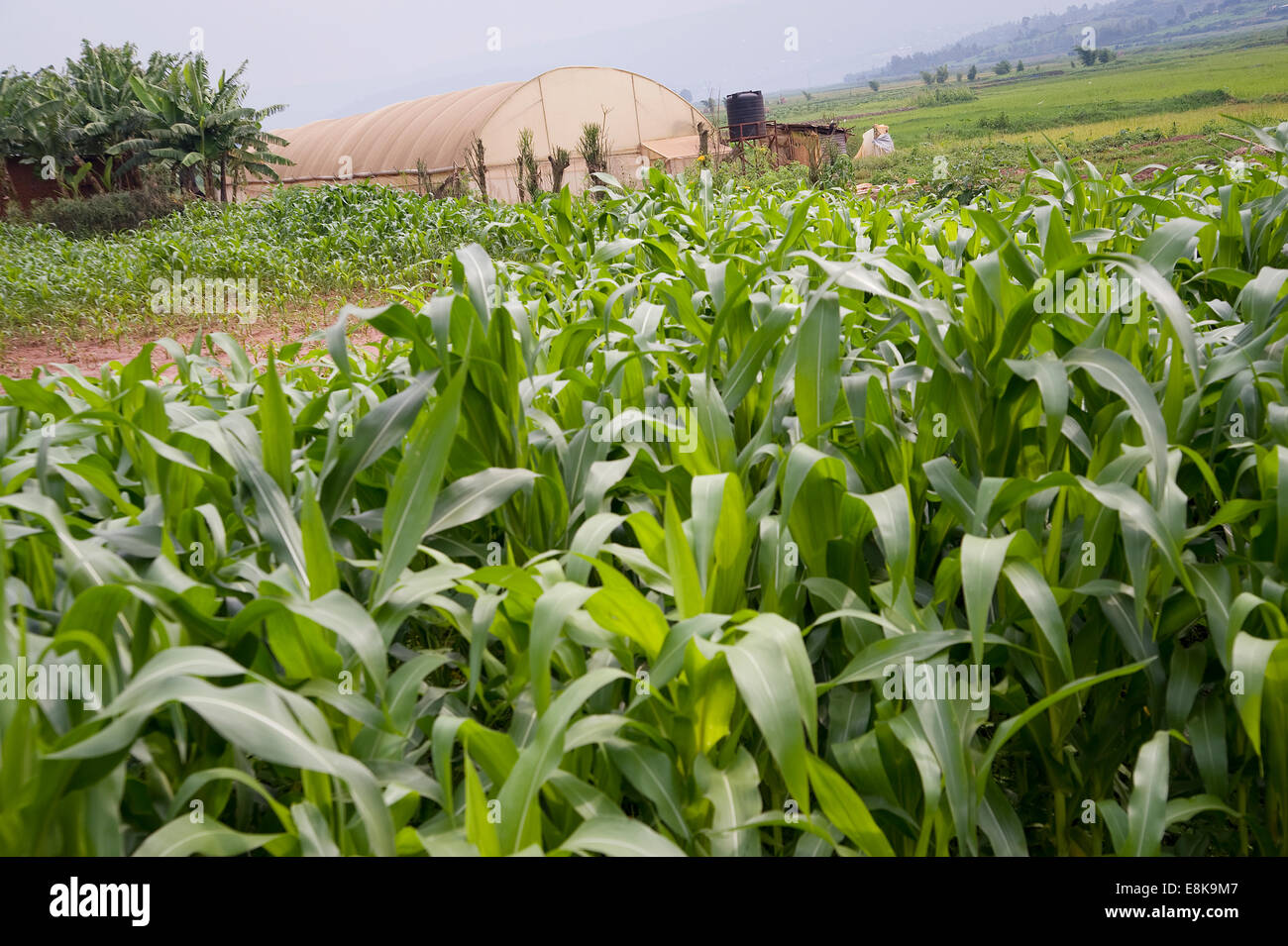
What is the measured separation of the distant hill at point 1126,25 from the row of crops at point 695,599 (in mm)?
5690

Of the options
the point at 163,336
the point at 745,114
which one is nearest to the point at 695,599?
the point at 163,336

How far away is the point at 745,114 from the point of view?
1956 cm

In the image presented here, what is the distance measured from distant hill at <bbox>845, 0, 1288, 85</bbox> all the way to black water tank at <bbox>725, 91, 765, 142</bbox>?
6461mm

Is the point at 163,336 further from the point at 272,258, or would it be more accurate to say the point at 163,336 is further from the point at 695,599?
the point at 695,599

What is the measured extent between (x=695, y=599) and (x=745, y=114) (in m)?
20.5

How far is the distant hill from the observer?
2525 cm

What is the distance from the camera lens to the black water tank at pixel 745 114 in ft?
63.3

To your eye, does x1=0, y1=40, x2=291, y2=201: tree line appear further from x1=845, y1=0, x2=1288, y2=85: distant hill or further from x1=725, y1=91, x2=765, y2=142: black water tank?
x1=845, y1=0, x2=1288, y2=85: distant hill

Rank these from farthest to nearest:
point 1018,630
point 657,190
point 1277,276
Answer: point 657,190, point 1277,276, point 1018,630

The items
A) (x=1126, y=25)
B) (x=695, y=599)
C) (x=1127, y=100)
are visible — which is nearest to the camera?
(x=695, y=599)

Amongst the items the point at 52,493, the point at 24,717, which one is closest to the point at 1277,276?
the point at 24,717
